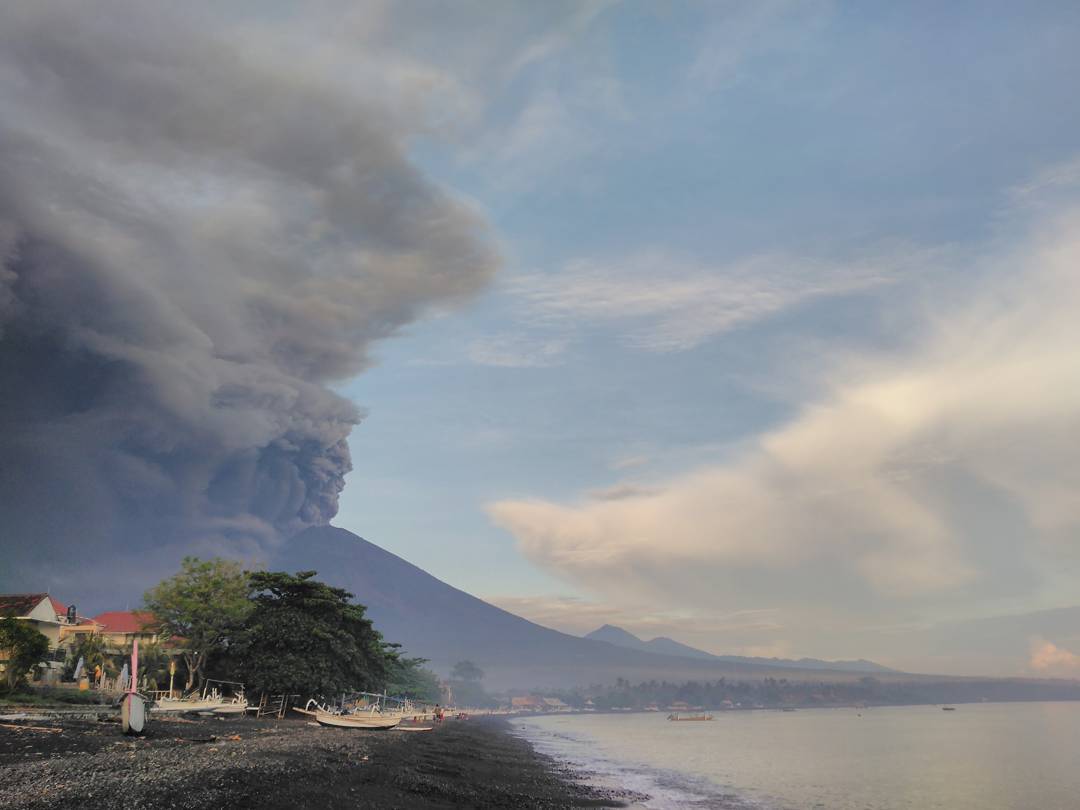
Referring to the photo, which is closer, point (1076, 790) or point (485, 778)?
point (485, 778)

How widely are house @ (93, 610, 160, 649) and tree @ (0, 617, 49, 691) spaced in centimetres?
2127

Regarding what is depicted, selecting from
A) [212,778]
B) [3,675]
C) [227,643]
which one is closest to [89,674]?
[227,643]

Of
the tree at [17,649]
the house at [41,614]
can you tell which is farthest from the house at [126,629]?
the tree at [17,649]

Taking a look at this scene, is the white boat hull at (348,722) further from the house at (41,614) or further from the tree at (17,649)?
the house at (41,614)

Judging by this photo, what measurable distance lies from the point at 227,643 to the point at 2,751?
161ft

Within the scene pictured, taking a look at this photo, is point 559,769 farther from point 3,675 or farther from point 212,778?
point 3,675

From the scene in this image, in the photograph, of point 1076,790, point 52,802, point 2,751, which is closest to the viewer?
point 52,802

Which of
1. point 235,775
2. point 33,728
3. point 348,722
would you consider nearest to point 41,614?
point 348,722

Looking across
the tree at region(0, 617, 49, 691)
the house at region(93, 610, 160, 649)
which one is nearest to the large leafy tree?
the house at region(93, 610, 160, 649)

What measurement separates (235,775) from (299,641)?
44375 mm

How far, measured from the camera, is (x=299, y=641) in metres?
60.9

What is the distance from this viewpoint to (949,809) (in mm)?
36812

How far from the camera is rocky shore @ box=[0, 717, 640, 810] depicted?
16.0 metres

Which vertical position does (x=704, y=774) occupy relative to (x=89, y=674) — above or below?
below
